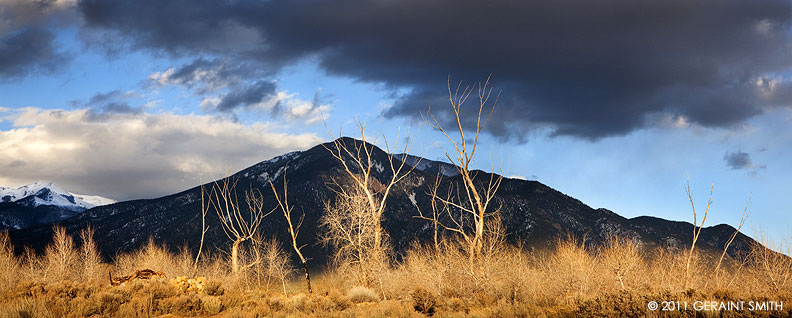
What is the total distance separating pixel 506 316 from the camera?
1350cm

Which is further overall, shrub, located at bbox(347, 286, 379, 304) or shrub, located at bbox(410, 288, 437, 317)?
shrub, located at bbox(347, 286, 379, 304)

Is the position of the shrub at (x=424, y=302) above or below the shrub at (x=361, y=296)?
above

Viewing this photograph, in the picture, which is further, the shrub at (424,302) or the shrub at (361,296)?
the shrub at (361,296)

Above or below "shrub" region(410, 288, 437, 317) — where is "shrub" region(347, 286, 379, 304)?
below

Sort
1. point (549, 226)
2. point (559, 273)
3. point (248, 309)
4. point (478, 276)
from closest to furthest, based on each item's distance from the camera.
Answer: point (248, 309) → point (478, 276) → point (559, 273) → point (549, 226)

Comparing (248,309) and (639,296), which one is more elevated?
(639,296)

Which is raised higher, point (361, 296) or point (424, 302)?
point (424, 302)

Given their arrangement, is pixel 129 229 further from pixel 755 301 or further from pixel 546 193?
pixel 755 301

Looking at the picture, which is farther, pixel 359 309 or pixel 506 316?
pixel 359 309

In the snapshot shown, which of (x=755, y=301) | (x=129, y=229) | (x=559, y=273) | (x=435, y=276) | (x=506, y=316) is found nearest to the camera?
(x=755, y=301)

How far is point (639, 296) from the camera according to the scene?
1298 centimetres

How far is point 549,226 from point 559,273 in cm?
13405

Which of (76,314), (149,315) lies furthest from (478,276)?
(76,314)

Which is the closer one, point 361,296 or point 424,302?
point 424,302
